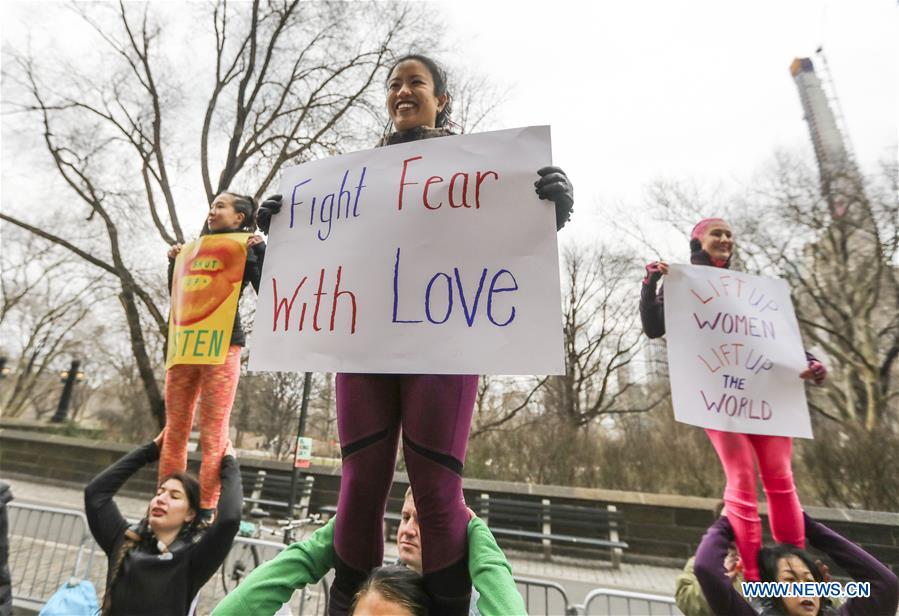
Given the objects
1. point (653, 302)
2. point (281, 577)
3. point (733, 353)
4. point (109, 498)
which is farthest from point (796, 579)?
point (109, 498)

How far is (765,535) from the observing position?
18.0ft

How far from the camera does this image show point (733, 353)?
1.67m

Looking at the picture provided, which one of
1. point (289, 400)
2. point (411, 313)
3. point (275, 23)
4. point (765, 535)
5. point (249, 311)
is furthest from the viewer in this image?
point (289, 400)

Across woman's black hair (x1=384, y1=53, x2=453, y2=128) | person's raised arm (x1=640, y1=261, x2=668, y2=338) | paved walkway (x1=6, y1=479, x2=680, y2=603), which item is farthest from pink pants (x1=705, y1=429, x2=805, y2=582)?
paved walkway (x1=6, y1=479, x2=680, y2=603)

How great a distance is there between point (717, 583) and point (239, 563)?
4.22 meters

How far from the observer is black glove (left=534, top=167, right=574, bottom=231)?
1.05 m

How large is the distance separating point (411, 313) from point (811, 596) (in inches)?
63.0

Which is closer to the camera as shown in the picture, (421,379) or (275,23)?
(421,379)

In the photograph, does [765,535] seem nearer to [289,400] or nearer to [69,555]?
[69,555]

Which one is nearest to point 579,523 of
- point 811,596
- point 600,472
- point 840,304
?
point 600,472

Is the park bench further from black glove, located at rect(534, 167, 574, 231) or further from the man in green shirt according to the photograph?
black glove, located at rect(534, 167, 574, 231)

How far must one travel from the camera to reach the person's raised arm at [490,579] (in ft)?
2.99

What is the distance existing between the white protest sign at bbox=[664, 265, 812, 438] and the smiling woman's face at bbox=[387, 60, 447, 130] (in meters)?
1.15

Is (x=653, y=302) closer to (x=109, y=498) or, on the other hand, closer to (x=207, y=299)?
(x=207, y=299)
